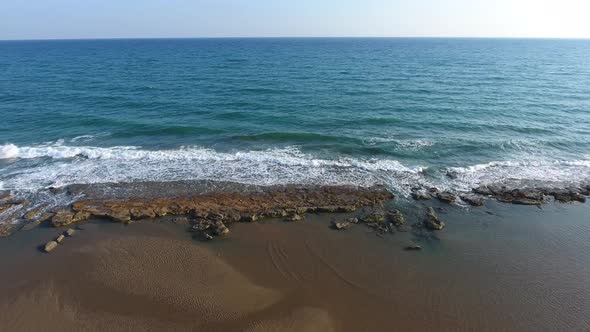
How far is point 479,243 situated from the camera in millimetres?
16016

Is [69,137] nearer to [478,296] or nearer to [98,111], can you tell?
[98,111]

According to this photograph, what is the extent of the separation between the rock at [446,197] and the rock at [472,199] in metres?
0.64

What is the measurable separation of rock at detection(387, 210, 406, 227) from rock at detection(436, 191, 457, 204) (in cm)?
365

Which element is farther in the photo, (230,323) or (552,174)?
(552,174)

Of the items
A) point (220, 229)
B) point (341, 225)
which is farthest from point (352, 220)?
point (220, 229)

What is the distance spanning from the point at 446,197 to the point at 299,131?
52.6ft

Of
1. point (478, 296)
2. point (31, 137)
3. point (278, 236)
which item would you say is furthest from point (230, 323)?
point (31, 137)

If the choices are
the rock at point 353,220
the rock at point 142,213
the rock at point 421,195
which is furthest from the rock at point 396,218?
the rock at point 142,213

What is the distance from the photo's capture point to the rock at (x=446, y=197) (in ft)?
64.1

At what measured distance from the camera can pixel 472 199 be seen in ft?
64.1

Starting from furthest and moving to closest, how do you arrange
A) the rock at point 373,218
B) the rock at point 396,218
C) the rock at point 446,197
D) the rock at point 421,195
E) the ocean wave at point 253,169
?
the ocean wave at point 253,169, the rock at point 421,195, the rock at point 446,197, the rock at point 373,218, the rock at point 396,218

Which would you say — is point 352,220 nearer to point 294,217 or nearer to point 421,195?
point 294,217

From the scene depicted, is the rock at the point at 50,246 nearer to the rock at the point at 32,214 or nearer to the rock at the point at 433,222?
the rock at the point at 32,214

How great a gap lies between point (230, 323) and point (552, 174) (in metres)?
25.7
